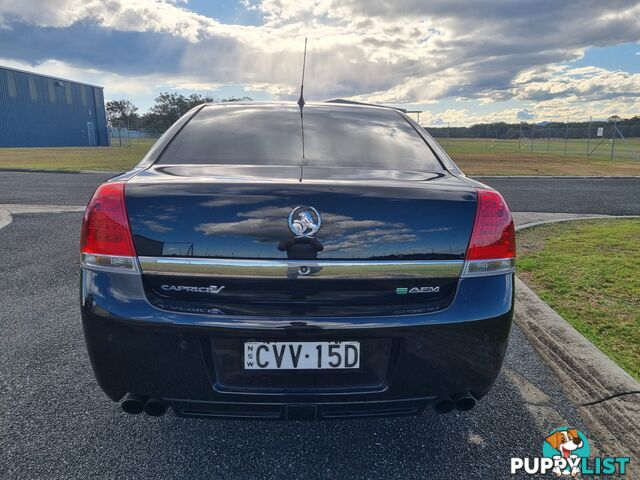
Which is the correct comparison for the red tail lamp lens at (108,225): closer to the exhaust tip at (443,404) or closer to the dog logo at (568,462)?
the exhaust tip at (443,404)

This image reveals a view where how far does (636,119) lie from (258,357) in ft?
249

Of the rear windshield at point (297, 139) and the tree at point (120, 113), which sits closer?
the rear windshield at point (297, 139)

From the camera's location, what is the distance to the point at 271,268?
169 cm

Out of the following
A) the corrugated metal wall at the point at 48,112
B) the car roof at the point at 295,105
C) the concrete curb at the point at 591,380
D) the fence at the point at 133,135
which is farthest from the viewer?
the fence at the point at 133,135

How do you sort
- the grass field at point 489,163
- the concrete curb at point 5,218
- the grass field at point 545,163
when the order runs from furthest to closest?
the grass field at point 545,163 → the grass field at point 489,163 → the concrete curb at point 5,218

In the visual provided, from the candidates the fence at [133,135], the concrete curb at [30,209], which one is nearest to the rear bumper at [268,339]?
the concrete curb at [30,209]

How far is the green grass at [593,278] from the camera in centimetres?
320

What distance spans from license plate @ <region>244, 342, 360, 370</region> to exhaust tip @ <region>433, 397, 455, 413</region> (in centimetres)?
40

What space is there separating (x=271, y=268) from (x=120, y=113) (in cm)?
8905

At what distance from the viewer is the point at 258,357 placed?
1.73 m

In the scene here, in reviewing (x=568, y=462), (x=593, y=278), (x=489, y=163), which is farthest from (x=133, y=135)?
(x=568, y=462)

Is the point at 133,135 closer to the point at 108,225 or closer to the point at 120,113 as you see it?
the point at 120,113

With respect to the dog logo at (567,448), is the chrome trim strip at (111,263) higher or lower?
higher

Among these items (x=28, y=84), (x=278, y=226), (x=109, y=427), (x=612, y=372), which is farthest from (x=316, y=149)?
(x=28, y=84)
